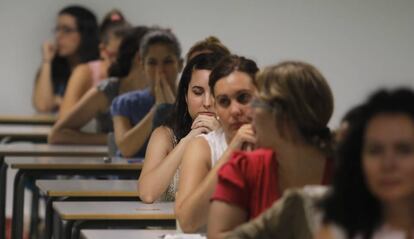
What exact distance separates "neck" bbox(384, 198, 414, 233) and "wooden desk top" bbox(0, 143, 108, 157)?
4.43m

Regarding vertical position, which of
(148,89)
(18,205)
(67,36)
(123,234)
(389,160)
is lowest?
(18,205)

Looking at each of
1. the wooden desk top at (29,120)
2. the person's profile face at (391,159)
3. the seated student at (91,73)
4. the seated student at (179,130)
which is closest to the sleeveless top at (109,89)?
the seated student at (91,73)

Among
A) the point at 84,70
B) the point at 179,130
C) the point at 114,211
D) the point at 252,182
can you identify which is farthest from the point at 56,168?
the point at 252,182

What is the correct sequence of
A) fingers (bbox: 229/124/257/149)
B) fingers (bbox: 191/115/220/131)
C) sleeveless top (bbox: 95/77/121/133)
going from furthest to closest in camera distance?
sleeveless top (bbox: 95/77/121/133)
fingers (bbox: 191/115/220/131)
fingers (bbox: 229/124/257/149)

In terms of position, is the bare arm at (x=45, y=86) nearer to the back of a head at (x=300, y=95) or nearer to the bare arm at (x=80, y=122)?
the bare arm at (x=80, y=122)

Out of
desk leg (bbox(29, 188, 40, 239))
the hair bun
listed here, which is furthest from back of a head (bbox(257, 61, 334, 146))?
the hair bun

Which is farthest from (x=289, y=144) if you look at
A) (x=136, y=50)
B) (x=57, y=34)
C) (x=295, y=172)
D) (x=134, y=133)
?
(x=57, y=34)

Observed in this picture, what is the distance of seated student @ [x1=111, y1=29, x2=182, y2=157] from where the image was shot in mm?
6121

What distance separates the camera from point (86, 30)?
31.3 feet

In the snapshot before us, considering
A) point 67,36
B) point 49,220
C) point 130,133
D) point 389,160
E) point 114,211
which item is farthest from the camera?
point 67,36

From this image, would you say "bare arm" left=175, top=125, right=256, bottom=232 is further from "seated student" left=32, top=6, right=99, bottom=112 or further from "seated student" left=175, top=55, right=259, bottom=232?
"seated student" left=32, top=6, right=99, bottom=112

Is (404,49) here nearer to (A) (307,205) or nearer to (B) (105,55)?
(B) (105,55)

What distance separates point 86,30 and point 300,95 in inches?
266

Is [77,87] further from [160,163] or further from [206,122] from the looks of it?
[206,122]
